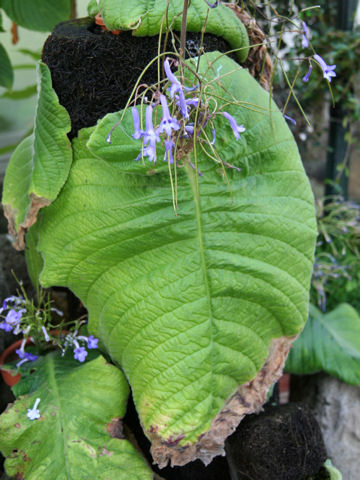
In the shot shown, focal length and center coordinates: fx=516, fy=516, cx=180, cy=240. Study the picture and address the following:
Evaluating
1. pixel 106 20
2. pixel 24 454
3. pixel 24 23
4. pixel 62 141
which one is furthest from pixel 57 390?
pixel 24 23

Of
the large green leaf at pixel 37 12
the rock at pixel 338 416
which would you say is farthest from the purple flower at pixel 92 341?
the large green leaf at pixel 37 12

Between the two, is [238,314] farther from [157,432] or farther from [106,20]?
[106,20]

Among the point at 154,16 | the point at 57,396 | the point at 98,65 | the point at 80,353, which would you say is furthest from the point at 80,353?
the point at 154,16

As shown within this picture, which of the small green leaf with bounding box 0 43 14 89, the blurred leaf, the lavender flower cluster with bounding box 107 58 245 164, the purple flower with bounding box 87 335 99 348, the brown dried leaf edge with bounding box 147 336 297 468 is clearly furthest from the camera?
the blurred leaf

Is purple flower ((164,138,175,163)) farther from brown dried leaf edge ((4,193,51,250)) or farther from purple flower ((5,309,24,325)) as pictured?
purple flower ((5,309,24,325))

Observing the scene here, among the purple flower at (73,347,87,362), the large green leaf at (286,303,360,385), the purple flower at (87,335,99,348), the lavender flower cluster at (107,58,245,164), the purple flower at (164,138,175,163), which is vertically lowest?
the large green leaf at (286,303,360,385)

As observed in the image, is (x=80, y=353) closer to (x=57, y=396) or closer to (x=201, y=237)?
(x=57, y=396)

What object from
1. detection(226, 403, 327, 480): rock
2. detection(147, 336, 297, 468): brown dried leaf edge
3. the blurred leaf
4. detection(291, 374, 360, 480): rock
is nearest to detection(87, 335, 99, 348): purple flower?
detection(147, 336, 297, 468): brown dried leaf edge
